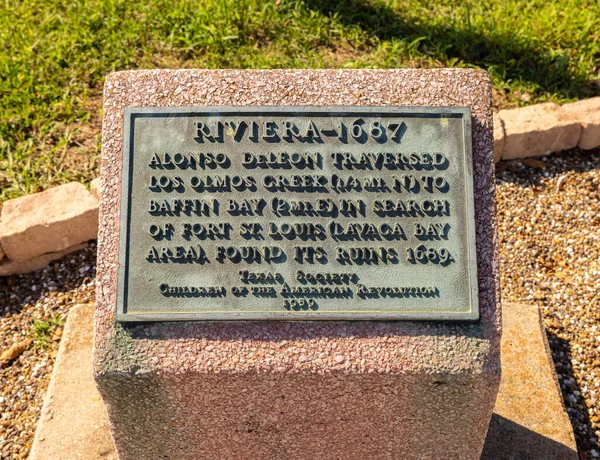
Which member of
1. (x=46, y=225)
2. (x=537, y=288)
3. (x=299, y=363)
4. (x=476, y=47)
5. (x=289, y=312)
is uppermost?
(x=476, y=47)

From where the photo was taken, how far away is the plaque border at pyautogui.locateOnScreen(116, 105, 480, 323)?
236 cm

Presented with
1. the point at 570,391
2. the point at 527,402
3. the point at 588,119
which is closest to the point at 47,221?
the point at 527,402

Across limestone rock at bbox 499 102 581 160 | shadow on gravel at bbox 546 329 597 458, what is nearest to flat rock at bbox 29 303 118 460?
shadow on gravel at bbox 546 329 597 458

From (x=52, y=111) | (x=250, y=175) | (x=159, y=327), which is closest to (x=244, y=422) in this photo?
(x=159, y=327)

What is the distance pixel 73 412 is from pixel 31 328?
674mm

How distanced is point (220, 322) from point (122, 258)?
404 mm

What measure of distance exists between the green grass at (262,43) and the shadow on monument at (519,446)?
7.21 ft

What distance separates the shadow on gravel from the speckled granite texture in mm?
889

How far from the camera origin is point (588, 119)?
4.31 m

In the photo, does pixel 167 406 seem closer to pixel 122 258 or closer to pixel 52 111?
pixel 122 258

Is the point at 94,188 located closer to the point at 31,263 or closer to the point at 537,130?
the point at 31,263

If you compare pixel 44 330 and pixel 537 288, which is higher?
pixel 537 288

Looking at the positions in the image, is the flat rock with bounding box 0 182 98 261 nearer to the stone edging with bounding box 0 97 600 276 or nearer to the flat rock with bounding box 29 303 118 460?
the stone edging with bounding box 0 97 600 276

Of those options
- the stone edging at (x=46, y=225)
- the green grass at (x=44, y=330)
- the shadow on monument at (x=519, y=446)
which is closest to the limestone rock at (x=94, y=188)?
the stone edging at (x=46, y=225)
